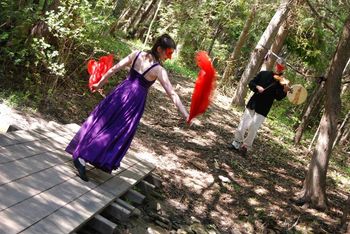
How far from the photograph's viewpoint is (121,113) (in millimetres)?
5551

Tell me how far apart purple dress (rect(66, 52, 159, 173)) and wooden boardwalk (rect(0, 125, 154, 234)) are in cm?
30

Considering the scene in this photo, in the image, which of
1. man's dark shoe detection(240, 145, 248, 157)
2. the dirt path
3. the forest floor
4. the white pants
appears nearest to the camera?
the forest floor

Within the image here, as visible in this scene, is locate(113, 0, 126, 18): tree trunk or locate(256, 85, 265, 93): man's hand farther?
locate(113, 0, 126, 18): tree trunk

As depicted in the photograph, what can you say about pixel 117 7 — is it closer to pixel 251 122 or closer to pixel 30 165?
pixel 251 122

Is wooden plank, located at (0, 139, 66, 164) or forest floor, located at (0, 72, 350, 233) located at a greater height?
wooden plank, located at (0, 139, 66, 164)

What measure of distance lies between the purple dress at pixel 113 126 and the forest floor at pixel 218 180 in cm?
98

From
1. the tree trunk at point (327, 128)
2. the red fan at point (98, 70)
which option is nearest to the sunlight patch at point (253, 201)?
the tree trunk at point (327, 128)

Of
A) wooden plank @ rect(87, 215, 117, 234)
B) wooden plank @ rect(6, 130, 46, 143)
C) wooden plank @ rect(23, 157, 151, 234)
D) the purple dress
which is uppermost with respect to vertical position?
the purple dress

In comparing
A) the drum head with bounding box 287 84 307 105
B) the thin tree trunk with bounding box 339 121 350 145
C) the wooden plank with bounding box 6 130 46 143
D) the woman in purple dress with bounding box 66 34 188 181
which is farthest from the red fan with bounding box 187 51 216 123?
the thin tree trunk with bounding box 339 121 350 145

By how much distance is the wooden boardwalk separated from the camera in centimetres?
407

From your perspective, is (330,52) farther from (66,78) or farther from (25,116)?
(25,116)

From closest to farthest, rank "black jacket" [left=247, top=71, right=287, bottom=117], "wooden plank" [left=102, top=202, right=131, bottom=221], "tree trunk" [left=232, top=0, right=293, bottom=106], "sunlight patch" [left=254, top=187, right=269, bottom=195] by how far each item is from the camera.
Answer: "wooden plank" [left=102, top=202, right=131, bottom=221] → "sunlight patch" [left=254, top=187, right=269, bottom=195] → "black jacket" [left=247, top=71, right=287, bottom=117] → "tree trunk" [left=232, top=0, right=293, bottom=106]

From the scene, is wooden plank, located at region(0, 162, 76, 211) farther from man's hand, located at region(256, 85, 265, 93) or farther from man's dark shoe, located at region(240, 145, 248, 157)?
man's dark shoe, located at region(240, 145, 248, 157)

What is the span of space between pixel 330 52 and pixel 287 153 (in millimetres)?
10034
